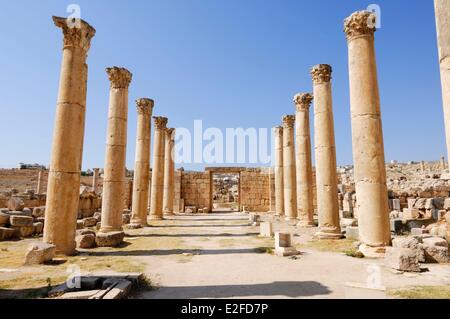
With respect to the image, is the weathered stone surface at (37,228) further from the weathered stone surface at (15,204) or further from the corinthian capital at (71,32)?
the corinthian capital at (71,32)

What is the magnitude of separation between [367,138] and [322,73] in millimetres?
4958

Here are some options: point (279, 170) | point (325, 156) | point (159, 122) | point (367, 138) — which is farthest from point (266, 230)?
point (159, 122)

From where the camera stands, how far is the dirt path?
5.32 m

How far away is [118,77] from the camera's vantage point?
13.9 meters

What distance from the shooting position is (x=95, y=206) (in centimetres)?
2325

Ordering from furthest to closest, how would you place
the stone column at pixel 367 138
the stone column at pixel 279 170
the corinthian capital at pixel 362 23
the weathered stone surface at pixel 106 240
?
1. the stone column at pixel 279 170
2. the weathered stone surface at pixel 106 240
3. the corinthian capital at pixel 362 23
4. the stone column at pixel 367 138

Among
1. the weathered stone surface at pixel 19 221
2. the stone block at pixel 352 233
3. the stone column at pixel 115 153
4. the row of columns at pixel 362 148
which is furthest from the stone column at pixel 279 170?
the weathered stone surface at pixel 19 221

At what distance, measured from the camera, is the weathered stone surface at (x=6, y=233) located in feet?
38.9

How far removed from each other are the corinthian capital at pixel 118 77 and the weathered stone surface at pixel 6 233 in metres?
7.23

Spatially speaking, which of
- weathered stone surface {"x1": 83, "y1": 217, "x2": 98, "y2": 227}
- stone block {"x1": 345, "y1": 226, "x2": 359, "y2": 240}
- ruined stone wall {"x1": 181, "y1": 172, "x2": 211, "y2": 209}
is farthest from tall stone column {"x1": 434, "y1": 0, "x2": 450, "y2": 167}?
ruined stone wall {"x1": 181, "y1": 172, "x2": 211, "y2": 209}

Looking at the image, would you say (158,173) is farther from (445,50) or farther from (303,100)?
(445,50)

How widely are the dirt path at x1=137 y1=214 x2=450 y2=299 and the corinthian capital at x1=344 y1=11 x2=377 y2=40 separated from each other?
685 cm

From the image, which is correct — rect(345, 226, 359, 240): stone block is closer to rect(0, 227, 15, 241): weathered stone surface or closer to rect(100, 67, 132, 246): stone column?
rect(100, 67, 132, 246): stone column
